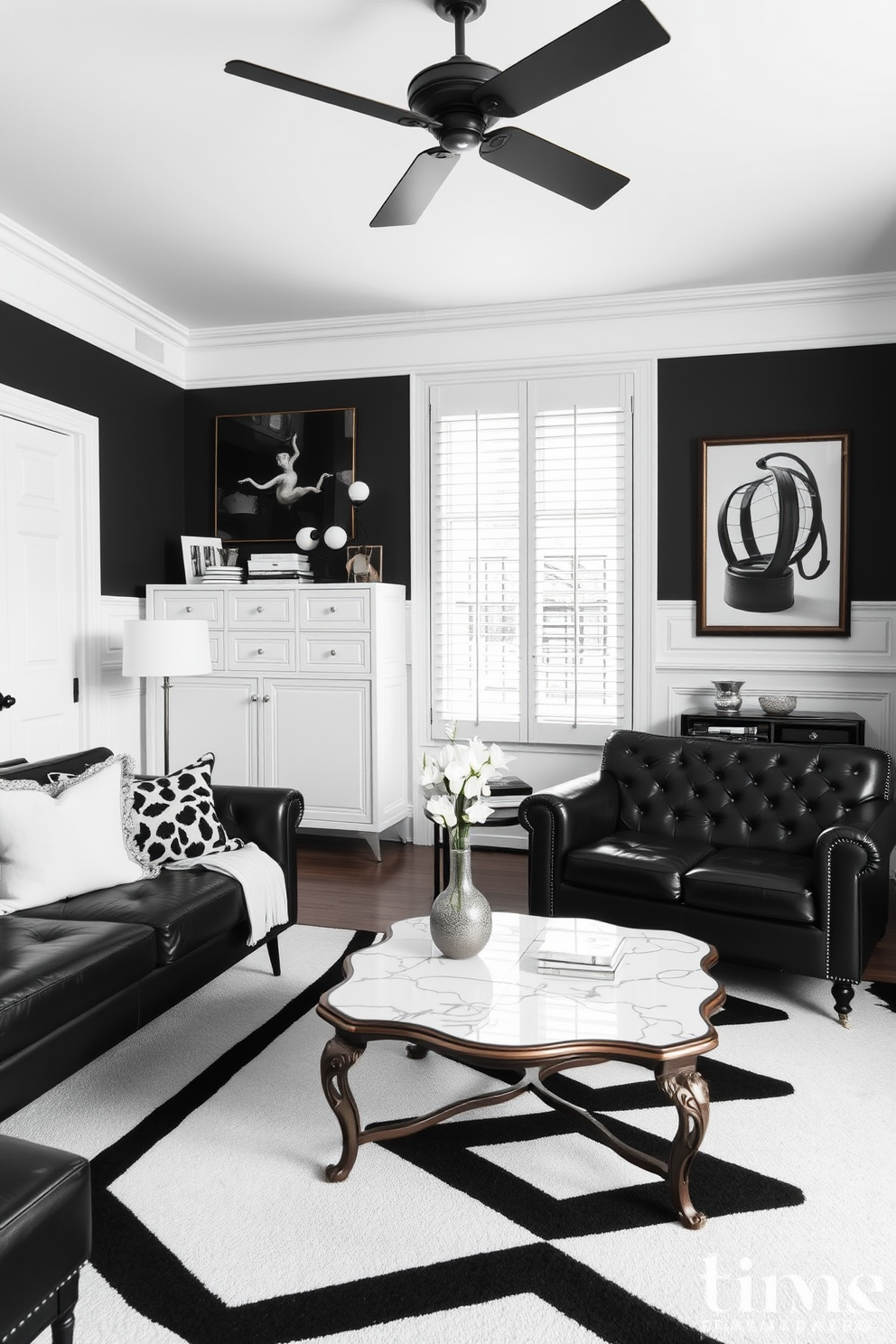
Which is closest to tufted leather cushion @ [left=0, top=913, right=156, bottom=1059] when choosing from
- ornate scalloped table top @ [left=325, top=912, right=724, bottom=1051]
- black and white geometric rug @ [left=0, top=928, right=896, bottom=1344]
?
black and white geometric rug @ [left=0, top=928, right=896, bottom=1344]

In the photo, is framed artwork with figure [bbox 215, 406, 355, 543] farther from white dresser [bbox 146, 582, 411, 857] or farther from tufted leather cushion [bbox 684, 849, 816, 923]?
tufted leather cushion [bbox 684, 849, 816, 923]

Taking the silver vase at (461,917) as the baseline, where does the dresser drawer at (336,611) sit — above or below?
above

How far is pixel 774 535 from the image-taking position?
205 inches

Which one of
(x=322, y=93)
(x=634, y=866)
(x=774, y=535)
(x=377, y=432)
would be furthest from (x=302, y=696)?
(x=322, y=93)

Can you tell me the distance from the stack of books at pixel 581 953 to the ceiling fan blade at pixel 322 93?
2.25 m

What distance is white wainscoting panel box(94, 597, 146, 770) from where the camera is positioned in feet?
17.1

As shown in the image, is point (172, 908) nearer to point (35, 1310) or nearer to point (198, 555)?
point (35, 1310)

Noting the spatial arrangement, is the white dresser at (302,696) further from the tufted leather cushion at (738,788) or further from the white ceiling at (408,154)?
the white ceiling at (408,154)

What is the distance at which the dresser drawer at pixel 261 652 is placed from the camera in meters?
5.41

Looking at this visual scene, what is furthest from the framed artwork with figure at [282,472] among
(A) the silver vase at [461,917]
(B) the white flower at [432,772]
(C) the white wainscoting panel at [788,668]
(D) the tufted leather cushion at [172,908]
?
(A) the silver vase at [461,917]

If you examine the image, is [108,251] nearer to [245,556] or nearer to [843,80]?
[245,556]

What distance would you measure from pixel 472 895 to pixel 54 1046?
1118 millimetres

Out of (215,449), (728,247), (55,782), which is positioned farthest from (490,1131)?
(215,449)

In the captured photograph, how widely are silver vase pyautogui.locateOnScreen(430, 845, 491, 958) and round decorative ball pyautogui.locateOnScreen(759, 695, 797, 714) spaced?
9.12 feet
